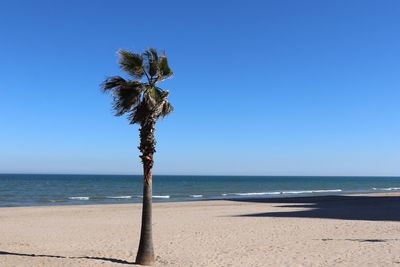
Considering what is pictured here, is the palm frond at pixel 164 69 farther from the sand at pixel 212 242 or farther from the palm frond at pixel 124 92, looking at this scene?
the sand at pixel 212 242

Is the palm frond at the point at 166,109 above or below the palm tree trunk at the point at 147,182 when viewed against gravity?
above

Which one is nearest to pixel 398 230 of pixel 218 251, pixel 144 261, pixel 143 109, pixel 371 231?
pixel 371 231

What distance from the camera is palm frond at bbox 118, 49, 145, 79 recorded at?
10.5 meters

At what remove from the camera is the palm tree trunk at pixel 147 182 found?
10453 mm

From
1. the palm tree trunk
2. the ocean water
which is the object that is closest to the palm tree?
the palm tree trunk

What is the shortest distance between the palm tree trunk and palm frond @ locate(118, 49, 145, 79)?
4.82 feet

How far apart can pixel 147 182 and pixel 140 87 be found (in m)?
2.60

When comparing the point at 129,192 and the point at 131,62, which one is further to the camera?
the point at 129,192

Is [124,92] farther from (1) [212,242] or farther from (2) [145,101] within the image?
(1) [212,242]

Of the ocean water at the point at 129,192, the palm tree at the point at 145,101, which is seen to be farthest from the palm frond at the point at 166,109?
the ocean water at the point at 129,192

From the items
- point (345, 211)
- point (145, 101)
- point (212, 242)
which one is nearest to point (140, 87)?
point (145, 101)

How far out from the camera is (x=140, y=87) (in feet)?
34.8

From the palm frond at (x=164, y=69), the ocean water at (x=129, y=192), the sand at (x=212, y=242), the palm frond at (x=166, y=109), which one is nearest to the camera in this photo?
the palm frond at (x=164, y=69)

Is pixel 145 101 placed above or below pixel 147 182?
above
